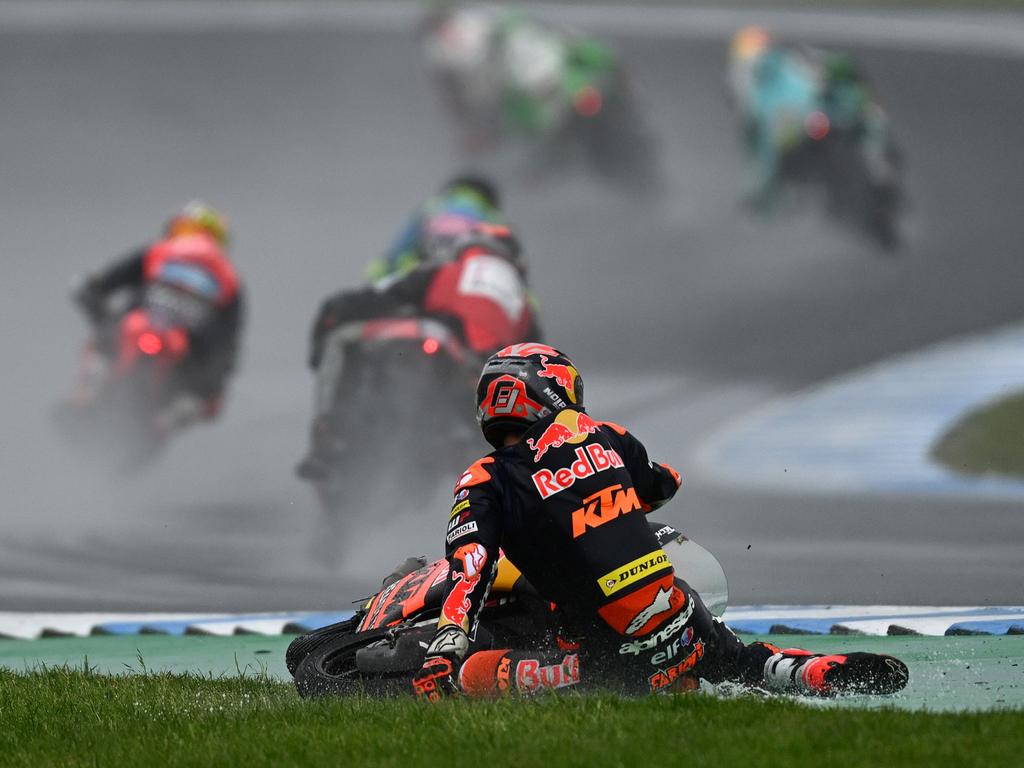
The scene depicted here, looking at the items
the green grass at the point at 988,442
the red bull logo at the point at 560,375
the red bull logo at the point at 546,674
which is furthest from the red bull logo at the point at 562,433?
the green grass at the point at 988,442

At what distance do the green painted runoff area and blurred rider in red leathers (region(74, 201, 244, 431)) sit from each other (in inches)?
208

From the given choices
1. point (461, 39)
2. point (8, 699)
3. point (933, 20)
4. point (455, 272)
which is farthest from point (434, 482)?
point (933, 20)

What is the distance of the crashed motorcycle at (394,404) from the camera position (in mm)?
11688

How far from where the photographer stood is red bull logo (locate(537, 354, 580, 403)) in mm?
6008

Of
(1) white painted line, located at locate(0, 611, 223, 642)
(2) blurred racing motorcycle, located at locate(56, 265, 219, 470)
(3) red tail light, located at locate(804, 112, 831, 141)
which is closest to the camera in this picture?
(1) white painted line, located at locate(0, 611, 223, 642)

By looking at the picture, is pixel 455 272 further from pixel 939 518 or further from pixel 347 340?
pixel 939 518

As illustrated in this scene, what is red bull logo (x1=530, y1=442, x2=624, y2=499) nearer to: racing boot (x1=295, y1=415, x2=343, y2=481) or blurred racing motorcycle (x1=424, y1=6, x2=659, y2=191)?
racing boot (x1=295, y1=415, x2=343, y2=481)

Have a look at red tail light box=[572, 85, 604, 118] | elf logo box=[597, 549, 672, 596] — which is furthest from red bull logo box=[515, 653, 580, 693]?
red tail light box=[572, 85, 604, 118]

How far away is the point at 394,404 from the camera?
1201 cm

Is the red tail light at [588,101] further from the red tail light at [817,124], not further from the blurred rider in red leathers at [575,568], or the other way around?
the blurred rider in red leathers at [575,568]

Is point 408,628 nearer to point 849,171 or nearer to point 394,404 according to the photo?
point 394,404

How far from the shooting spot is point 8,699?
21.3 feet

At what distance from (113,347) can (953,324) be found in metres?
8.97

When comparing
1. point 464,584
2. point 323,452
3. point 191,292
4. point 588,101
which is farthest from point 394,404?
point 588,101
